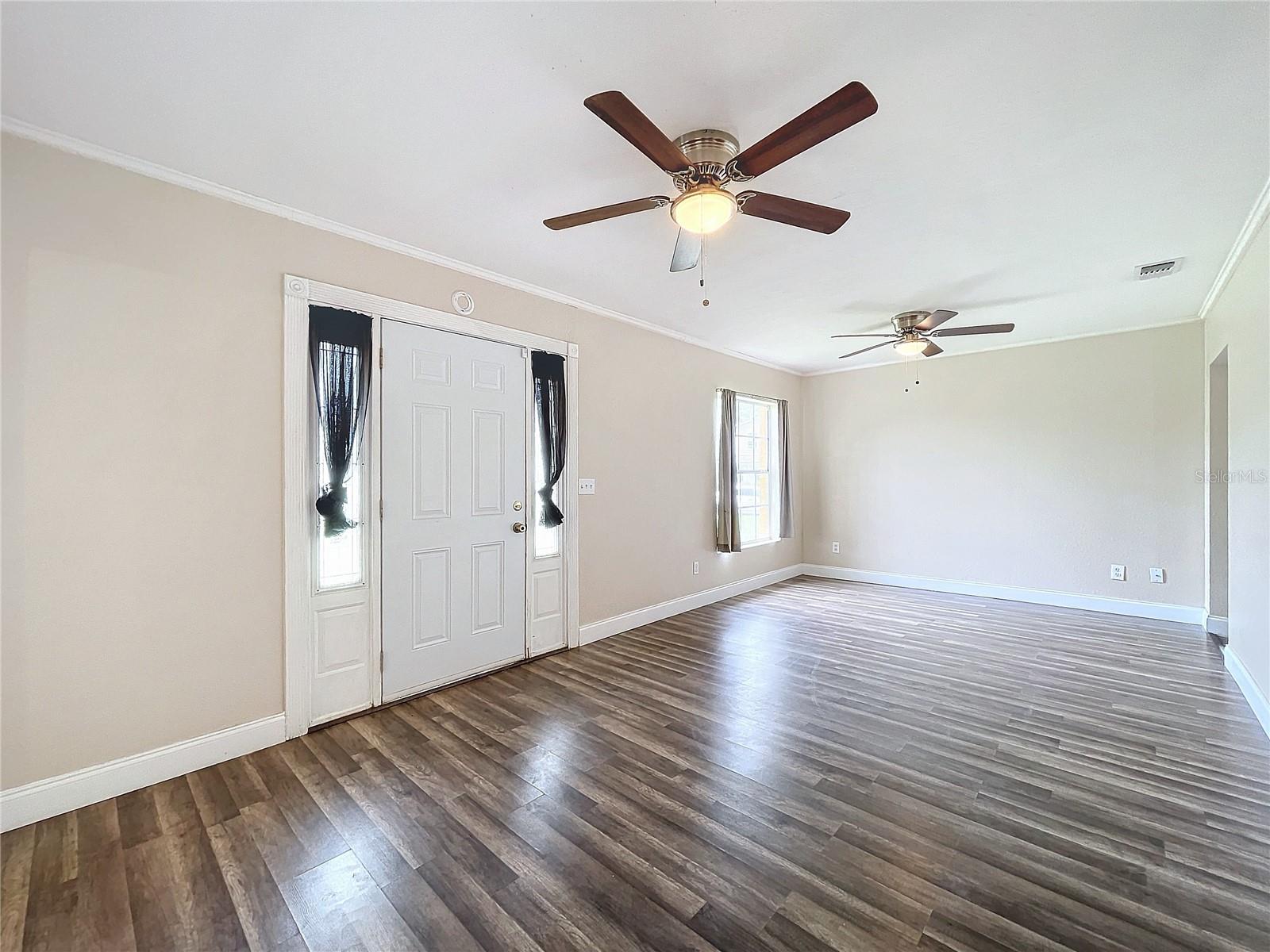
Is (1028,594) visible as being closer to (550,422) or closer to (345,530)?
(550,422)

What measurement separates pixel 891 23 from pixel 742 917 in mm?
2800

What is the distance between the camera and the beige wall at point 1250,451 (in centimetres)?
274

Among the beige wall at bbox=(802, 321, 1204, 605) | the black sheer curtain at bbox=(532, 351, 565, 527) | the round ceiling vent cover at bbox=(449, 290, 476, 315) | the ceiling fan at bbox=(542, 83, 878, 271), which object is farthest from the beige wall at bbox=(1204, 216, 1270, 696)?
the round ceiling vent cover at bbox=(449, 290, 476, 315)

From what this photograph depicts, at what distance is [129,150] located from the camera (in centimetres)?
223

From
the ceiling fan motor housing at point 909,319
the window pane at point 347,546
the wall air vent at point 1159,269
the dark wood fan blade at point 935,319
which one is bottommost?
the window pane at point 347,546

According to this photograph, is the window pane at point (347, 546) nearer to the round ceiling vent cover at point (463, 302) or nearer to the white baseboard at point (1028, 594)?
the round ceiling vent cover at point (463, 302)

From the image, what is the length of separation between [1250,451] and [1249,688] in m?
1.40

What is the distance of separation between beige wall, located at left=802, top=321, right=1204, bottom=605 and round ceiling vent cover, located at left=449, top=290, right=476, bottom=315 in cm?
505

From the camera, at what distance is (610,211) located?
2.16 meters

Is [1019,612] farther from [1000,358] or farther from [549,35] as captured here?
[549,35]

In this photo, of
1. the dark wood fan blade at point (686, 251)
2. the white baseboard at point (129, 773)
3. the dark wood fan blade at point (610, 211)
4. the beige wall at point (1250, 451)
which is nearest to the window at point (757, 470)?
the dark wood fan blade at point (686, 251)

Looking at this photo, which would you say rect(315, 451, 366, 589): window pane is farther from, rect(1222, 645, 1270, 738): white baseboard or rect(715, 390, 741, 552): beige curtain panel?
rect(1222, 645, 1270, 738): white baseboard

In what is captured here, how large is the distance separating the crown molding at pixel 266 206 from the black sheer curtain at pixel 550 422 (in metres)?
0.52

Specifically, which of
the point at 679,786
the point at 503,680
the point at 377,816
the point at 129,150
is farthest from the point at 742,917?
the point at 129,150
